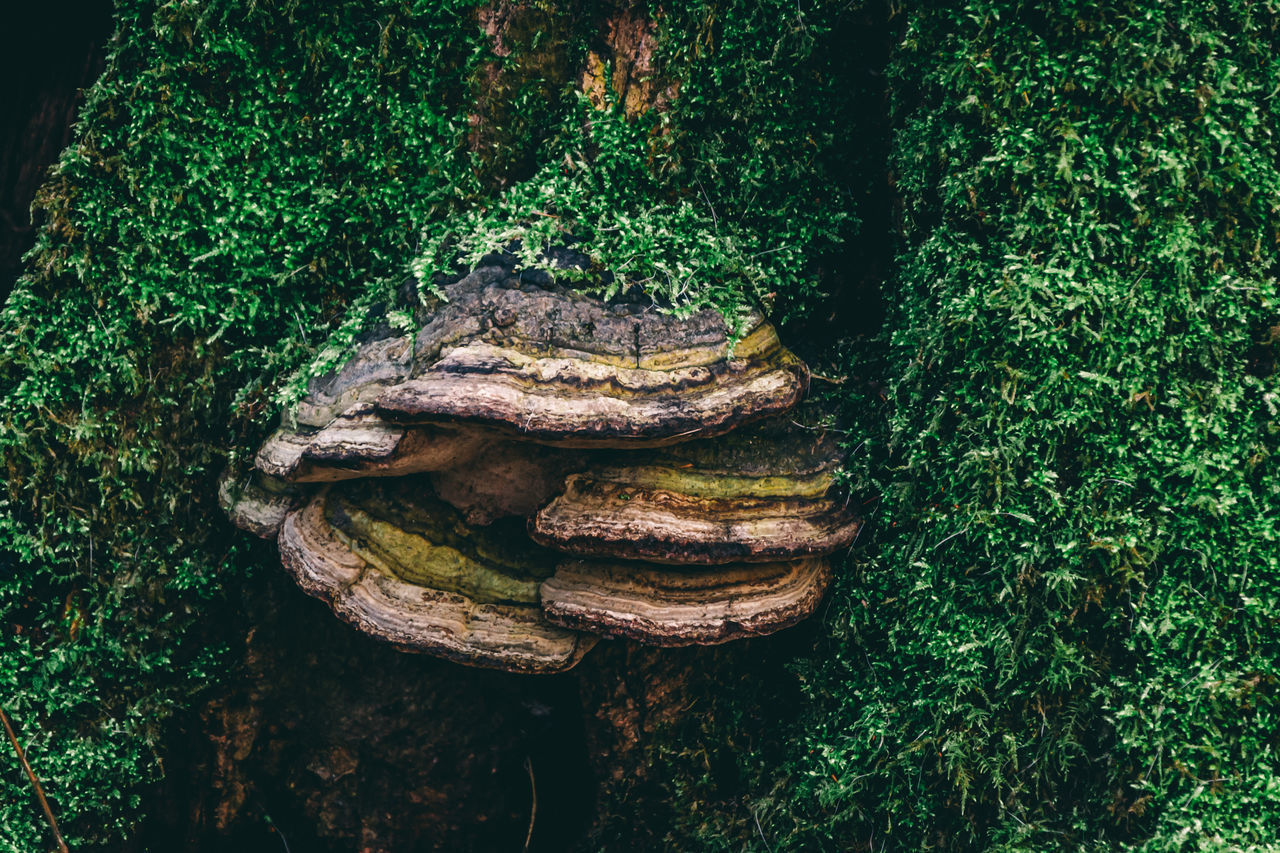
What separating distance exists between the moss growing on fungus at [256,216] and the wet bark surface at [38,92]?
149 millimetres

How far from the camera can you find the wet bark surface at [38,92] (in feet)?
9.60

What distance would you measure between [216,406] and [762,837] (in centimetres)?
304

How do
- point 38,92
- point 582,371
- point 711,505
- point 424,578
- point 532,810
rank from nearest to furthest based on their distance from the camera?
1. point 582,371
2. point 711,505
3. point 424,578
4. point 38,92
5. point 532,810

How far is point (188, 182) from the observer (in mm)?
2930

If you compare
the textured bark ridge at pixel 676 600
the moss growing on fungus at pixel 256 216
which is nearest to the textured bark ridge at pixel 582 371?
the moss growing on fungus at pixel 256 216

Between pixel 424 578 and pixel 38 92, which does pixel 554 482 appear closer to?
pixel 424 578

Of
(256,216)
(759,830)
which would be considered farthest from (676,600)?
(256,216)

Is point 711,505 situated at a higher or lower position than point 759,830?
higher

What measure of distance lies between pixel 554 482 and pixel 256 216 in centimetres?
169

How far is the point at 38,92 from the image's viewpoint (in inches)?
117

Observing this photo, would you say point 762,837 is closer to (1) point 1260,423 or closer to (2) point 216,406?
(1) point 1260,423

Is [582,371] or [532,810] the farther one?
[532,810]

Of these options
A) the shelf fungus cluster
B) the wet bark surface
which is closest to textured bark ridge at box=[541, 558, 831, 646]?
the shelf fungus cluster

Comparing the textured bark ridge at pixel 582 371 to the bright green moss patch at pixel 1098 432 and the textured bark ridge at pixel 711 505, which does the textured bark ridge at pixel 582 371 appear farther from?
the bright green moss patch at pixel 1098 432
